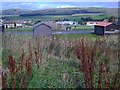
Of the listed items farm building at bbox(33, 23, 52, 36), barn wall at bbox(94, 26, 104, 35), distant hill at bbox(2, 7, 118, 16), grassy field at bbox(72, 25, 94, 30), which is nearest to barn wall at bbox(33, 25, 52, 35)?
farm building at bbox(33, 23, 52, 36)

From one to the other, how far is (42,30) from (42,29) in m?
0.01

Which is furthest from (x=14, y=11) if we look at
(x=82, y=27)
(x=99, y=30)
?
(x=99, y=30)

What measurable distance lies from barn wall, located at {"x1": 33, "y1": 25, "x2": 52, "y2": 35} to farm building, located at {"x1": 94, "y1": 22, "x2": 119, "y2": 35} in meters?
0.54

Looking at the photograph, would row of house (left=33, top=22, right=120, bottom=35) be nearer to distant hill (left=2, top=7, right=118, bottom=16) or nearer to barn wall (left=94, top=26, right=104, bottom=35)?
barn wall (left=94, top=26, right=104, bottom=35)

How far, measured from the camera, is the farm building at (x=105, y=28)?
3.33m

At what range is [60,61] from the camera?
3.39 meters

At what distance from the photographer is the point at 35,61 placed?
330 cm

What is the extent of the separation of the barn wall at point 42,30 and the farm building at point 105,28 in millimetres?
537

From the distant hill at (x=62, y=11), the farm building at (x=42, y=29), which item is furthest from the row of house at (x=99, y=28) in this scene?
the distant hill at (x=62, y=11)

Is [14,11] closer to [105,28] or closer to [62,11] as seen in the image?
[62,11]

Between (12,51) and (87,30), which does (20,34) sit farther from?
(87,30)

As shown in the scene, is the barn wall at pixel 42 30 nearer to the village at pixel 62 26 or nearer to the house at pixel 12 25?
the village at pixel 62 26

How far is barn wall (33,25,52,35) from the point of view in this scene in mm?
3372

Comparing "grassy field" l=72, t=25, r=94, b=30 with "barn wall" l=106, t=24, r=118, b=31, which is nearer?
"grassy field" l=72, t=25, r=94, b=30
